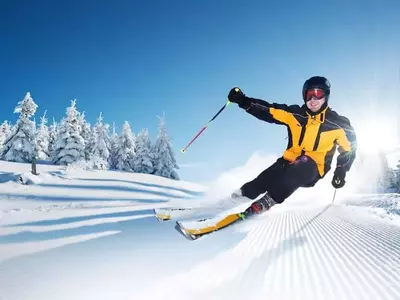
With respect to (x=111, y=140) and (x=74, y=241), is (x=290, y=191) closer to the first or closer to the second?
(x=74, y=241)

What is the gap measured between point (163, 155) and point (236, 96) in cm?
4293

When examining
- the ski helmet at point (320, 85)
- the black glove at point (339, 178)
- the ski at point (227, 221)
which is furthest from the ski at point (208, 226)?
the ski helmet at point (320, 85)

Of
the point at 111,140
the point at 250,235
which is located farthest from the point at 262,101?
the point at 111,140

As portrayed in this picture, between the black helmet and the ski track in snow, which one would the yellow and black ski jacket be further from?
the ski track in snow

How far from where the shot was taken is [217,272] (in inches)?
140

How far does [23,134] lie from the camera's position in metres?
38.6

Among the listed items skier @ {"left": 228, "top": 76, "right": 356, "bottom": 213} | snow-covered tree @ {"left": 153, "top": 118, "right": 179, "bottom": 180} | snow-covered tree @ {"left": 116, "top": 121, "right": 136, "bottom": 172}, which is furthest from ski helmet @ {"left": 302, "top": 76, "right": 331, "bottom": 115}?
snow-covered tree @ {"left": 116, "top": 121, "right": 136, "bottom": 172}

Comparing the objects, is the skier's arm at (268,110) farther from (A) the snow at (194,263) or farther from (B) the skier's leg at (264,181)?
(A) the snow at (194,263)

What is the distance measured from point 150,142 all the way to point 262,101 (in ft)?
151

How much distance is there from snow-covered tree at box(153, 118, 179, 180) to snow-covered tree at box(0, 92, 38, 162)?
55.3 ft

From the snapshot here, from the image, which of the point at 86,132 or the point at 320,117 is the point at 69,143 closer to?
the point at 86,132

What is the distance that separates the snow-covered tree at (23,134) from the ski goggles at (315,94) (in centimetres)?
4025

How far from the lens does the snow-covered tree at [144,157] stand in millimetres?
48875

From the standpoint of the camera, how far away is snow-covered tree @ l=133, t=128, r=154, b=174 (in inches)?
1924
